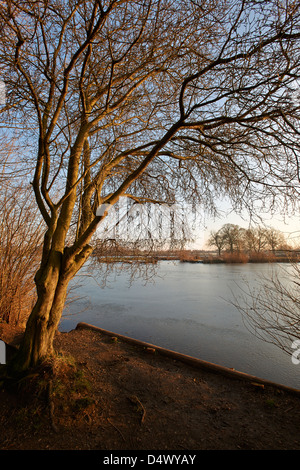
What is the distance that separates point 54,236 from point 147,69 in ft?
8.69

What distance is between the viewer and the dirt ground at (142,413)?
7.13ft

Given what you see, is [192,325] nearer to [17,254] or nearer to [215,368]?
[215,368]

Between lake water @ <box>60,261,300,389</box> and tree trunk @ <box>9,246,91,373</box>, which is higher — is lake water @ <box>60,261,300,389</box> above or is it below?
below

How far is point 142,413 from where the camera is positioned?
2621mm

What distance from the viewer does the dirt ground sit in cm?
217

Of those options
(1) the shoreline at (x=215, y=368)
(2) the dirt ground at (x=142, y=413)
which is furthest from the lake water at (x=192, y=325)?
(2) the dirt ground at (x=142, y=413)

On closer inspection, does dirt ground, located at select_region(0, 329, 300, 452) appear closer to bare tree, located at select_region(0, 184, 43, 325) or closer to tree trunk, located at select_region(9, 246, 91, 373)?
tree trunk, located at select_region(9, 246, 91, 373)

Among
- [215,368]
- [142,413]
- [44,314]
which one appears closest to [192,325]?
[215,368]

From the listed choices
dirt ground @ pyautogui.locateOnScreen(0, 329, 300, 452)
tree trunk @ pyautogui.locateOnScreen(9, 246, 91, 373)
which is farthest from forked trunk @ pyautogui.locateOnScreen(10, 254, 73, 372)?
dirt ground @ pyautogui.locateOnScreen(0, 329, 300, 452)

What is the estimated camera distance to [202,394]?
10.3ft

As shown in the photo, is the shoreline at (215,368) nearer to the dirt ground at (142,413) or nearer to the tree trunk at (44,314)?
the dirt ground at (142,413)
